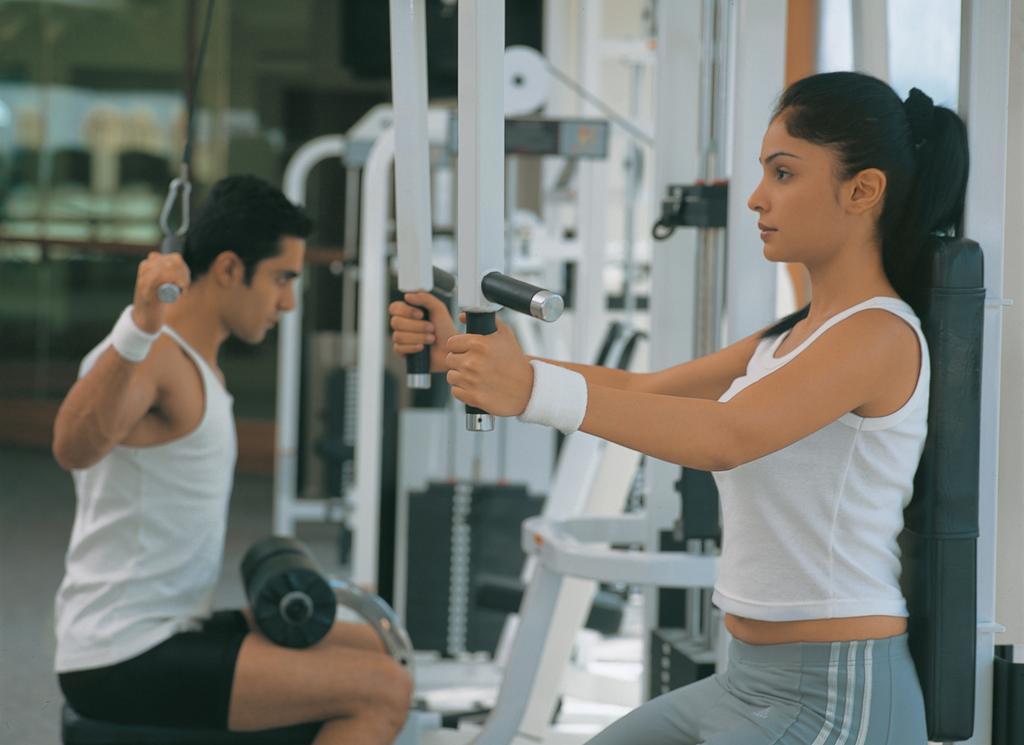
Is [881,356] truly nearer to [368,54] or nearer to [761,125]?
[761,125]

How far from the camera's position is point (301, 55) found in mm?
7598

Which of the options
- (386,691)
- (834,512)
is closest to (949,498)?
(834,512)

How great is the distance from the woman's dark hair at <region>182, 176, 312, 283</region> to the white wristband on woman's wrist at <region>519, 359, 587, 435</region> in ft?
3.29

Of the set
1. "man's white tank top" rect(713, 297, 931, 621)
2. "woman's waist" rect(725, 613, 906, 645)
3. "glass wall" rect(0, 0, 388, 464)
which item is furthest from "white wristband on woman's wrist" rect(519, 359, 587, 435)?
"glass wall" rect(0, 0, 388, 464)

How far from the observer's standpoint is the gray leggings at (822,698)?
1240 mm

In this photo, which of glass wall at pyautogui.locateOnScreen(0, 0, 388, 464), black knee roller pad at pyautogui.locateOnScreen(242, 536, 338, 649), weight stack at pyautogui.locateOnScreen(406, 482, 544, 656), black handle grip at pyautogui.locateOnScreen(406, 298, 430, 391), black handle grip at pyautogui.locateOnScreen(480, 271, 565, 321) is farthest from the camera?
glass wall at pyautogui.locateOnScreen(0, 0, 388, 464)

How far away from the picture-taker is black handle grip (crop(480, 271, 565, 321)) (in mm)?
1027

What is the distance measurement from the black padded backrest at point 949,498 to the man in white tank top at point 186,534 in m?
0.93

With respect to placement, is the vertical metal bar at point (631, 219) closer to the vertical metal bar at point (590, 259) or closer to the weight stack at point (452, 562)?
the vertical metal bar at point (590, 259)

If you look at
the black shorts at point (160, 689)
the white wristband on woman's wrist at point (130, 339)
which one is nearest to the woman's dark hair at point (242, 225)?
the white wristband on woman's wrist at point (130, 339)

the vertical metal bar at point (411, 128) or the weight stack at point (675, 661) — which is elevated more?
the vertical metal bar at point (411, 128)

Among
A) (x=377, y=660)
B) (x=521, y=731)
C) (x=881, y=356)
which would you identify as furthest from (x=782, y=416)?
(x=521, y=731)

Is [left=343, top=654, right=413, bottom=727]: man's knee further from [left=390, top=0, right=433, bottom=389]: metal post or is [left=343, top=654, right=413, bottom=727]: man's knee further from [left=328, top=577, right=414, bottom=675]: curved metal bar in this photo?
[left=390, top=0, right=433, bottom=389]: metal post

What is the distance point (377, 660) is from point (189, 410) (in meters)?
0.49
